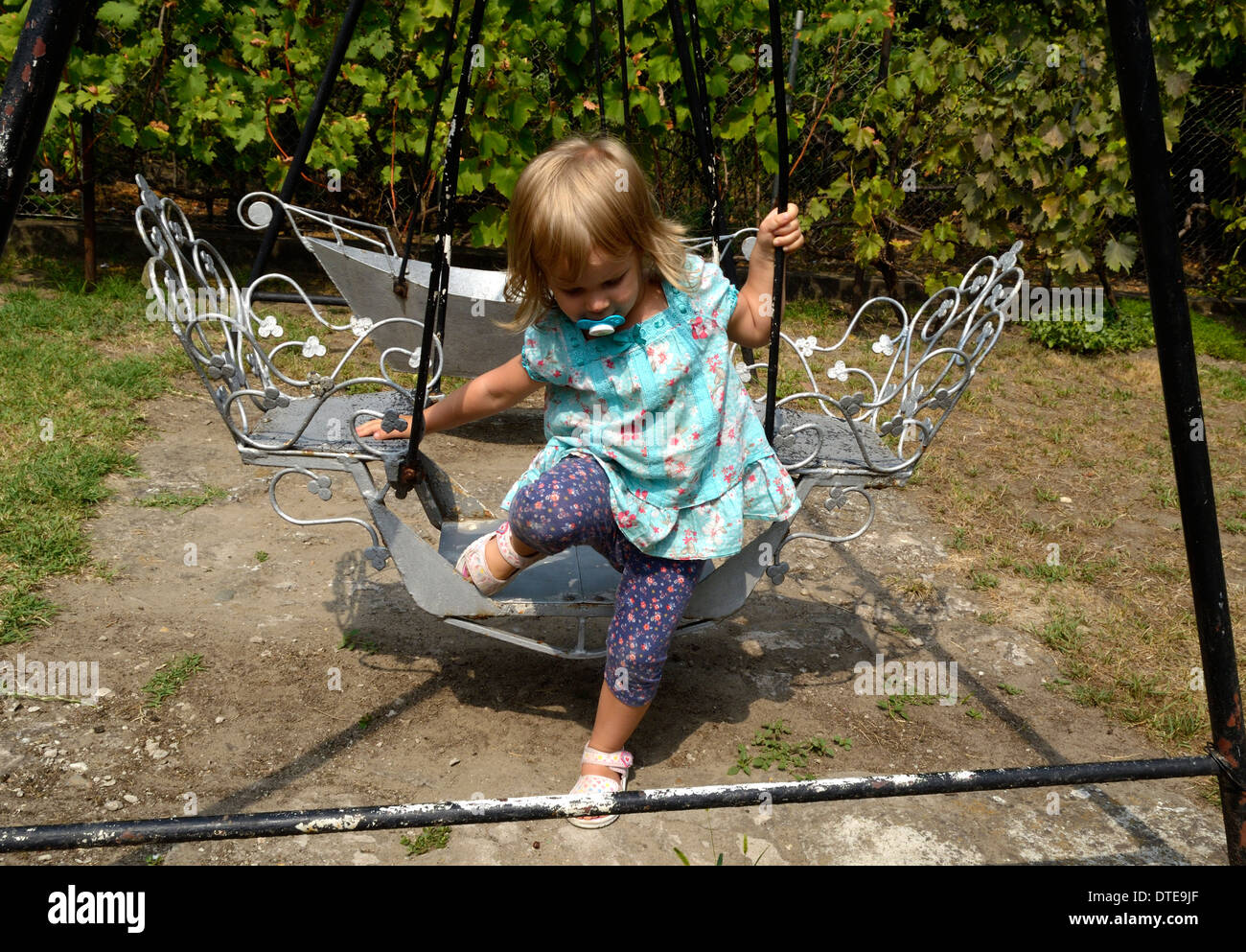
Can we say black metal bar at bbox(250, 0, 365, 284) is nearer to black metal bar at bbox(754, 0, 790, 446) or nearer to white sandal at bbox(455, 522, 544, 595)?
white sandal at bbox(455, 522, 544, 595)

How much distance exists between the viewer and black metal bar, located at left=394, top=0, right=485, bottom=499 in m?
1.76

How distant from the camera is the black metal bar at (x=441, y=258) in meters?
1.76

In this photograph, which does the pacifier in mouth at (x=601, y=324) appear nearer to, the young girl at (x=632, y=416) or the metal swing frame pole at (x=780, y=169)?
the young girl at (x=632, y=416)

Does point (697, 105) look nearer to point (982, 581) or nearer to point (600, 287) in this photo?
point (600, 287)

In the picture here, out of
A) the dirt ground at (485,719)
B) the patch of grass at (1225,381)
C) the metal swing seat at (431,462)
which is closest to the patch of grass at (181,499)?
the dirt ground at (485,719)

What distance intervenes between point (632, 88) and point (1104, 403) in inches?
109

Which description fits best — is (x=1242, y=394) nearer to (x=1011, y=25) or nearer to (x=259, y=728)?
(x=1011, y=25)

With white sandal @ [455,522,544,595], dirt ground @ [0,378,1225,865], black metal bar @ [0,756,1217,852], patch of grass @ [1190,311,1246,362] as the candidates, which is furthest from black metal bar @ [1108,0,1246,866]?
patch of grass @ [1190,311,1246,362]

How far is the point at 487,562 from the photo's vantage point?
221cm

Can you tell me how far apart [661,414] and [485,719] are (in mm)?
861

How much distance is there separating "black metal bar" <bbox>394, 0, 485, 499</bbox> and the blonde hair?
13 centimetres

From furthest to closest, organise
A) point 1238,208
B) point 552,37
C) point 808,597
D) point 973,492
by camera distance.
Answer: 1. point 1238,208
2. point 552,37
3. point 973,492
4. point 808,597
